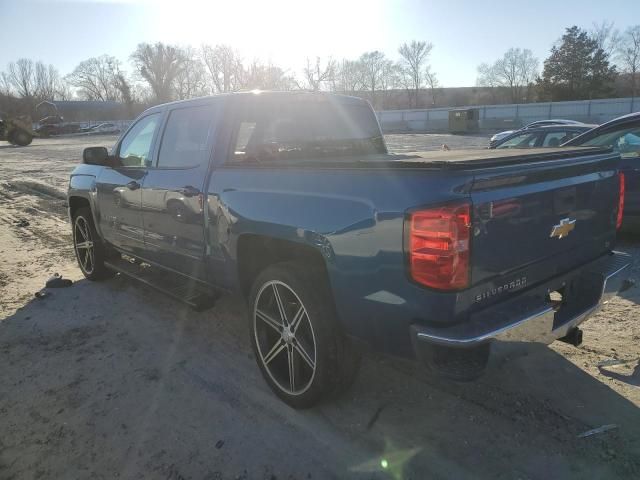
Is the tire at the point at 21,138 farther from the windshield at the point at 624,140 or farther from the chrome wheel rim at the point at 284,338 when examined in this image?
the chrome wheel rim at the point at 284,338

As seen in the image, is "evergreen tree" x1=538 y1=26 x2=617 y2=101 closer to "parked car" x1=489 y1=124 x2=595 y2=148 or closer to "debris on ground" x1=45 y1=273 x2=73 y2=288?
"parked car" x1=489 y1=124 x2=595 y2=148

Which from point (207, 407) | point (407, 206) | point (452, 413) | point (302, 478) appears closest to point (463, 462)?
point (452, 413)

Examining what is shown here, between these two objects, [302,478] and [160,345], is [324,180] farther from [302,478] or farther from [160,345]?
[160,345]

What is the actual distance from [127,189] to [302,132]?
1807mm

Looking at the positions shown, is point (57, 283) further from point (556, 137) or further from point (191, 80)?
point (191, 80)

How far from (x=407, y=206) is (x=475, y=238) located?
0.34 meters

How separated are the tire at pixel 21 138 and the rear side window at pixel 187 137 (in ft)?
133

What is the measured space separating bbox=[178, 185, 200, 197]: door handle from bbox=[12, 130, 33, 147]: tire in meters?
41.2

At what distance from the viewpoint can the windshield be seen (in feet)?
19.2

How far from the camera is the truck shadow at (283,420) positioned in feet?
8.25

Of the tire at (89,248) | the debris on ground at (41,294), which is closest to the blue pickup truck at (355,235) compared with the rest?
the tire at (89,248)

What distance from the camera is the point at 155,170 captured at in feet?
13.5

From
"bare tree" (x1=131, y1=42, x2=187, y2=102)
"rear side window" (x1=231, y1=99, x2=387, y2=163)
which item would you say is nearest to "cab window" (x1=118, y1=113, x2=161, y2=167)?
"rear side window" (x1=231, y1=99, x2=387, y2=163)

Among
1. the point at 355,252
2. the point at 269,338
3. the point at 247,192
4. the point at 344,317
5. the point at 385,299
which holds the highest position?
the point at 247,192
